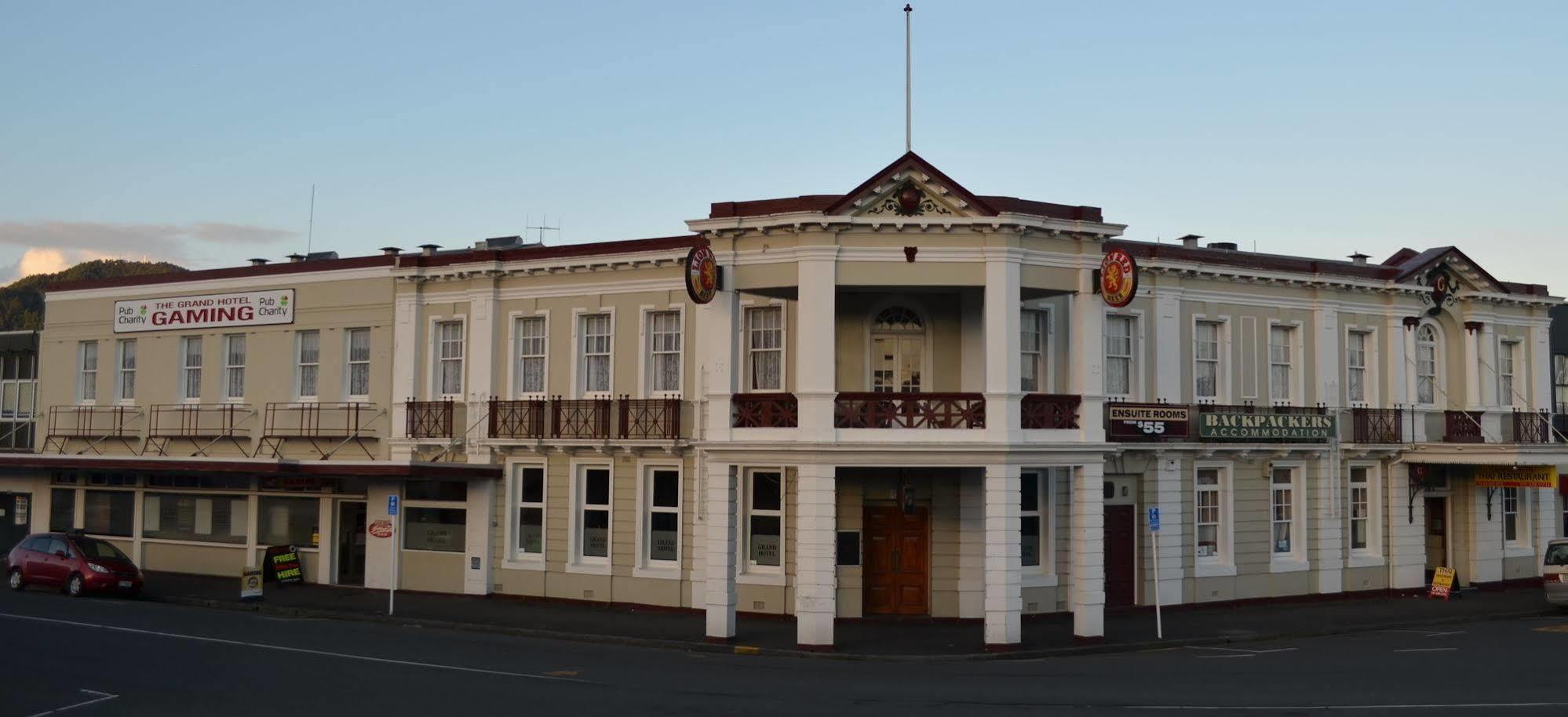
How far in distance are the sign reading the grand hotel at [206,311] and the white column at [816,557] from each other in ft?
54.4

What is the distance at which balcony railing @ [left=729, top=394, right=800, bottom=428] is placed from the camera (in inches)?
922

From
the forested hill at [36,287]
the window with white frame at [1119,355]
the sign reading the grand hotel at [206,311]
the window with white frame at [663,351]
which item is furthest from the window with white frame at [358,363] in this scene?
the forested hill at [36,287]

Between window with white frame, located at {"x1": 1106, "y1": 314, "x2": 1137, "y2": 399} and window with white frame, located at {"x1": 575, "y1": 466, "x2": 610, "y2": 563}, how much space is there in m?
10.8

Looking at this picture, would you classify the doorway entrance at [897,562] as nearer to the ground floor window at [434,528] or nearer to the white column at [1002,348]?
the white column at [1002,348]

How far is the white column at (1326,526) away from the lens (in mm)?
29969

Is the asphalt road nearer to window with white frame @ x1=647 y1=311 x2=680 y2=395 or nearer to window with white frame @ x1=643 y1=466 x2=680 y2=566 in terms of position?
window with white frame @ x1=643 y1=466 x2=680 y2=566

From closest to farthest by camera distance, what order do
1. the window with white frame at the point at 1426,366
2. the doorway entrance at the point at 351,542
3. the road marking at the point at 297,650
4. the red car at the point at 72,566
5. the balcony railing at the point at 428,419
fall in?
the road marking at the point at 297,650, the red car at the point at 72,566, the balcony railing at the point at 428,419, the doorway entrance at the point at 351,542, the window with white frame at the point at 1426,366

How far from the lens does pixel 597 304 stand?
2936cm

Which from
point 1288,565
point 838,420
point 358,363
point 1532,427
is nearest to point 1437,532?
point 1532,427

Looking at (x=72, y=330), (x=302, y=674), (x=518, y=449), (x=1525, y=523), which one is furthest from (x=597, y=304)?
(x=1525, y=523)

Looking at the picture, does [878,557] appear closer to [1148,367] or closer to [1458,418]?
[1148,367]

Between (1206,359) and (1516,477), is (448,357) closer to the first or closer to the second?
(1206,359)

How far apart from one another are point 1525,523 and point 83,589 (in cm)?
3401

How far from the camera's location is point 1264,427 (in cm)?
2892
